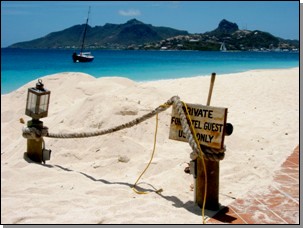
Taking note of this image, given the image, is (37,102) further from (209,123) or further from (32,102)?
(209,123)

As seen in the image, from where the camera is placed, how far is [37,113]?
5.04 metres

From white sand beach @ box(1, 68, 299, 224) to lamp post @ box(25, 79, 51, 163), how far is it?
155 mm

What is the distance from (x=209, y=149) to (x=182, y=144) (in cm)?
248

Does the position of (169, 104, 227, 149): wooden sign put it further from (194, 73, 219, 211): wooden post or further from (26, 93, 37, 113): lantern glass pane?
(26, 93, 37, 113): lantern glass pane

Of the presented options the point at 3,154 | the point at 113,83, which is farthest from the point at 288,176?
the point at 113,83

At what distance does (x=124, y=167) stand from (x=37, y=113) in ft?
4.71

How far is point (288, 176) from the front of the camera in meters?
4.86

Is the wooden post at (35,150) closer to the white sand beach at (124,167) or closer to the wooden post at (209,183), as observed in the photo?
the white sand beach at (124,167)

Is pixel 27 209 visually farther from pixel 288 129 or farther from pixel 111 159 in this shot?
pixel 288 129

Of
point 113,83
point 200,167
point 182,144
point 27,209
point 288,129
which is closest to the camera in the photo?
point 27,209

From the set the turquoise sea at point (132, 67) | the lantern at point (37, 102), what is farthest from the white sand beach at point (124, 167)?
the turquoise sea at point (132, 67)

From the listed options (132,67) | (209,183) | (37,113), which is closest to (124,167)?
(37,113)

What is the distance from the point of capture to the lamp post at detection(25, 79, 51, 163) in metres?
5.03

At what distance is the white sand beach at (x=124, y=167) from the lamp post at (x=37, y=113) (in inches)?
6.1
